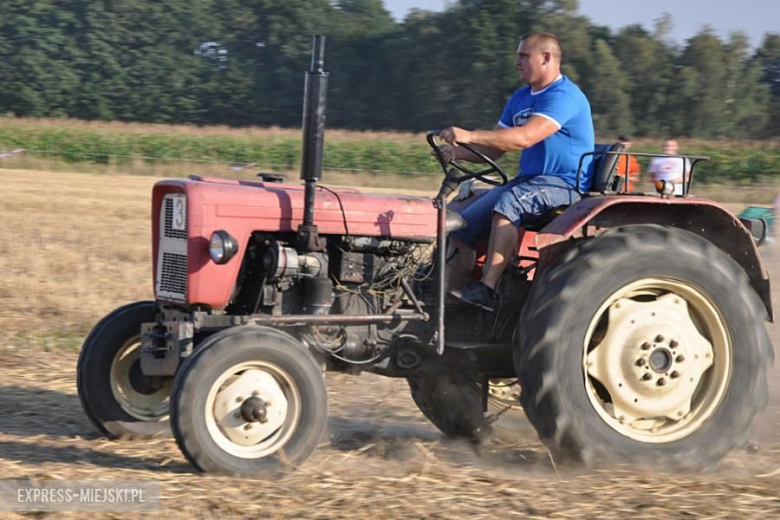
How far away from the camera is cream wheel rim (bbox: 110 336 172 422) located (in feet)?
18.9

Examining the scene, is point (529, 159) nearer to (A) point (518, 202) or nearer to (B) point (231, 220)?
(A) point (518, 202)

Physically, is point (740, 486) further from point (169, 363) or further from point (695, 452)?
point (169, 363)

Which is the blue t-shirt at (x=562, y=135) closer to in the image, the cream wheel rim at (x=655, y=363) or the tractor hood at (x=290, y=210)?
the tractor hood at (x=290, y=210)

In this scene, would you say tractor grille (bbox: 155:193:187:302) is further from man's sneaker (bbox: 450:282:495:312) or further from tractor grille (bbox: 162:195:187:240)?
man's sneaker (bbox: 450:282:495:312)

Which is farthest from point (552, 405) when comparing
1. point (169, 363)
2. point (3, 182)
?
point (3, 182)

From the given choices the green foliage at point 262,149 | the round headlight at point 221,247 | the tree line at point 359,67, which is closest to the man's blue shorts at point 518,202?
the round headlight at point 221,247

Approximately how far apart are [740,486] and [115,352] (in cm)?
310

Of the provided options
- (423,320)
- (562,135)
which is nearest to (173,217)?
(423,320)

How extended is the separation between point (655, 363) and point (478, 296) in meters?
0.90

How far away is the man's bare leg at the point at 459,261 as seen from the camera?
225 inches

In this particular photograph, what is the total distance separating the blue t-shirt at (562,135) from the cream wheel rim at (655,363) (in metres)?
0.76

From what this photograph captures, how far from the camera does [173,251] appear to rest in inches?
211

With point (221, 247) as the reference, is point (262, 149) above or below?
above

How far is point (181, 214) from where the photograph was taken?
5262 millimetres
